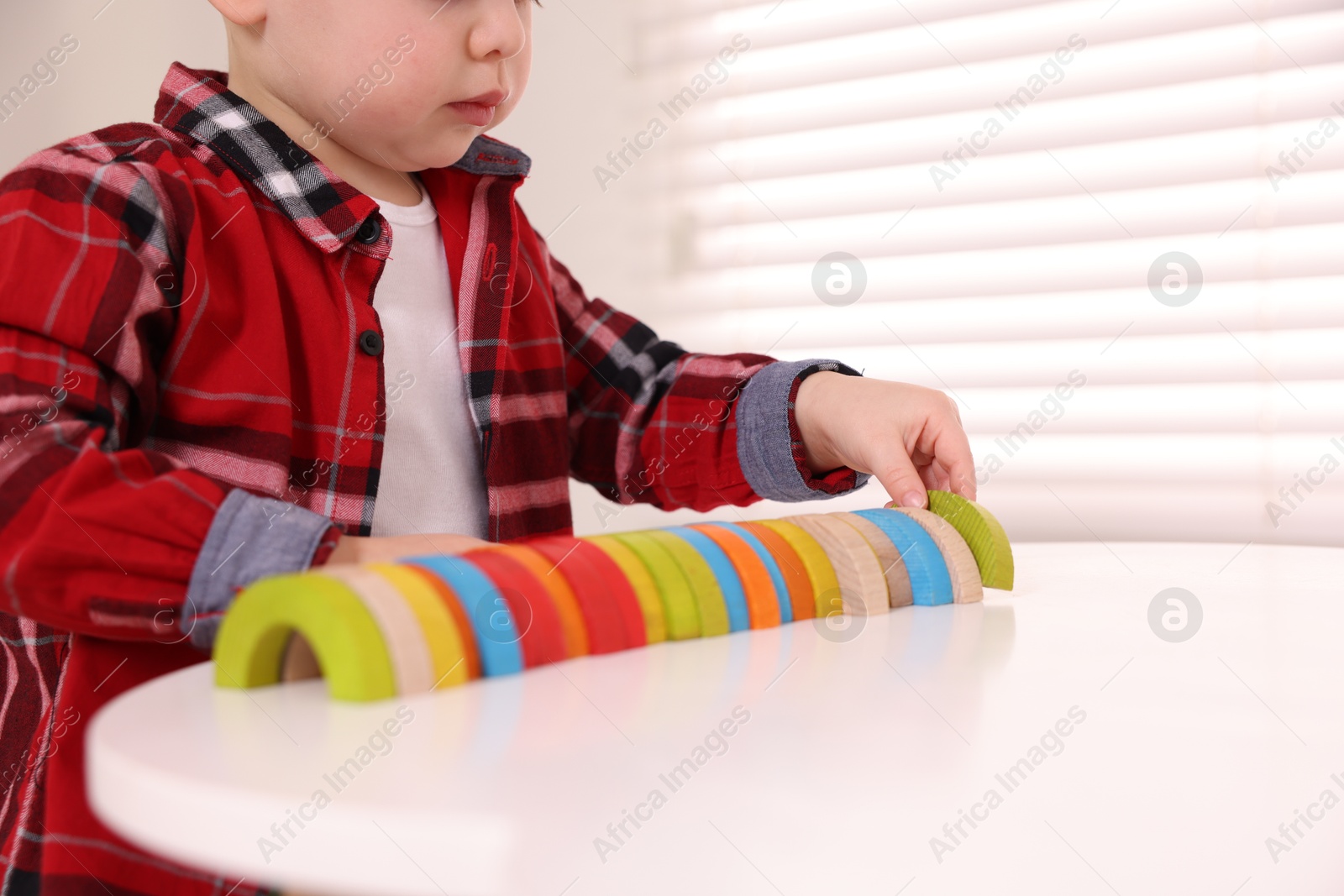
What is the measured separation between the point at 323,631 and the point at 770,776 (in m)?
0.15

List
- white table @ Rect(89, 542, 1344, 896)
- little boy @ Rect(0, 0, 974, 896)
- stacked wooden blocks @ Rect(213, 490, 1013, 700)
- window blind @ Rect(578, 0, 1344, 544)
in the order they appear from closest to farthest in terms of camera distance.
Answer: white table @ Rect(89, 542, 1344, 896) < stacked wooden blocks @ Rect(213, 490, 1013, 700) < little boy @ Rect(0, 0, 974, 896) < window blind @ Rect(578, 0, 1344, 544)

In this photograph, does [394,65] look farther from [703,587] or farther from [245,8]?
[703,587]

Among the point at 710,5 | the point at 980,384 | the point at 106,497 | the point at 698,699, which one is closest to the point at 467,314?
the point at 106,497

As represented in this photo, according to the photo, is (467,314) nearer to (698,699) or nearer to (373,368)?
(373,368)

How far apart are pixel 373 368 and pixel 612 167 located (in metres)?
0.74

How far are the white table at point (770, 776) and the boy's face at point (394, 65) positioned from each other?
420mm

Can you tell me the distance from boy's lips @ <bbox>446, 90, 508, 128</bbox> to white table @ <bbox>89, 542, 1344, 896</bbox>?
1.40 feet

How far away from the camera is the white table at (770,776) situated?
248mm

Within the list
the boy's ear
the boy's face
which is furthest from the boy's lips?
the boy's ear

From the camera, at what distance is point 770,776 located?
0.29m

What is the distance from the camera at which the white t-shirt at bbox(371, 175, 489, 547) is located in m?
0.74

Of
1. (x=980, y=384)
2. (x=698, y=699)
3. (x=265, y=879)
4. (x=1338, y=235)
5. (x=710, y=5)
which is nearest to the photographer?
(x=265, y=879)

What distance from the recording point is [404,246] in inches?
30.9

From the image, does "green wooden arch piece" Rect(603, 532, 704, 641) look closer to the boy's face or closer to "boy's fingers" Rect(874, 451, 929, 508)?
"boy's fingers" Rect(874, 451, 929, 508)
